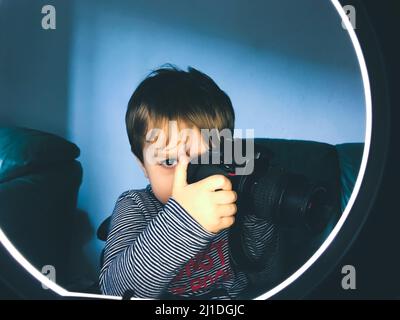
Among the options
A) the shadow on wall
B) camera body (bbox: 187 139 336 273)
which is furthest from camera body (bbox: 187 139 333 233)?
the shadow on wall

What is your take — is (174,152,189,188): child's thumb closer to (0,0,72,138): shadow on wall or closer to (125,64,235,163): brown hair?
(125,64,235,163): brown hair

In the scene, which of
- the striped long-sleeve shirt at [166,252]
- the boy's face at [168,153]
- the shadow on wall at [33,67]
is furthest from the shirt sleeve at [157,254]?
the shadow on wall at [33,67]

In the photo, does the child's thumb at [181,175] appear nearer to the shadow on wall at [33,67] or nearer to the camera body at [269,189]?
the camera body at [269,189]

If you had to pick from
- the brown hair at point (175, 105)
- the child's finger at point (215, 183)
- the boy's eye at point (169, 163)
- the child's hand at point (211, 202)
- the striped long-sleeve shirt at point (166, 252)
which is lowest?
the striped long-sleeve shirt at point (166, 252)

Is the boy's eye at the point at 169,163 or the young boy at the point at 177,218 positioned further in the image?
the boy's eye at the point at 169,163

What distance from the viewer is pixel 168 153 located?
29.8 inches

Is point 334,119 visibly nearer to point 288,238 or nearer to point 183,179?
point 288,238

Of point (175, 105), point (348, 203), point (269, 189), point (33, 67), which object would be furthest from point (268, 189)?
point (33, 67)

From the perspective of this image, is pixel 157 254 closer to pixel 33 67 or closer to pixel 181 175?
pixel 181 175

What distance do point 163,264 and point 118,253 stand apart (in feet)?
0.38

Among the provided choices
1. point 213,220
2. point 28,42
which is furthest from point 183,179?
point 28,42

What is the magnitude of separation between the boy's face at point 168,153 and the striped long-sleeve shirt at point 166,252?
0.04 m

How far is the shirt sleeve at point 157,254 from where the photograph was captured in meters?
0.62

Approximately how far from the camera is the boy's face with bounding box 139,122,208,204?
0.75 m
